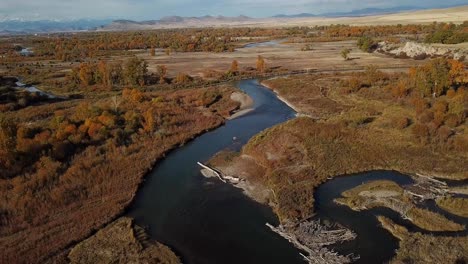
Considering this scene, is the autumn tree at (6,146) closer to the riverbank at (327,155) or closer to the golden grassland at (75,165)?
the golden grassland at (75,165)

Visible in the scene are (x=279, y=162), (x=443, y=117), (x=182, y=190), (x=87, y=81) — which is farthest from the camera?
(x=87, y=81)

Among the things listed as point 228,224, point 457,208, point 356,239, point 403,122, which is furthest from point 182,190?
point 403,122

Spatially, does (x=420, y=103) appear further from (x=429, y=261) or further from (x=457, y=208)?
(x=429, y=261)

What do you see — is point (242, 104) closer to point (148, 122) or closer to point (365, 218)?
point (148, 122)

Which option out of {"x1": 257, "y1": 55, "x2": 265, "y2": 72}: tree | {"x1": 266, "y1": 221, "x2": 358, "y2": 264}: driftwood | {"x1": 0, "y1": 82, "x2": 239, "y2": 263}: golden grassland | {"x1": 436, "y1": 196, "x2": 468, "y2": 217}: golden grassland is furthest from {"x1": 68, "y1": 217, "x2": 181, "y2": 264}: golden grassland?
{"x1": 257, "y1": 55, "x2": 265, "y2": 72}: tree

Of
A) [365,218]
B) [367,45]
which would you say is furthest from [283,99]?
[367,45]
